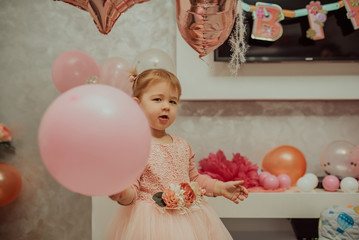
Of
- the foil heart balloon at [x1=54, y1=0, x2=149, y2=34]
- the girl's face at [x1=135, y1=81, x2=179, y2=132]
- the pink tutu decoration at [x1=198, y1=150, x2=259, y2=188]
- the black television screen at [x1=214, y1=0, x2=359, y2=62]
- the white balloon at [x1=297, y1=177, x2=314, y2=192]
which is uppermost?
the foil heart balloon at [x1=54, y1=0, x2=149, y2=34]

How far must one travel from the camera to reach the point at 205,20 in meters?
1.10

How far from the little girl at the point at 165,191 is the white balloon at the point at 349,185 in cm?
82

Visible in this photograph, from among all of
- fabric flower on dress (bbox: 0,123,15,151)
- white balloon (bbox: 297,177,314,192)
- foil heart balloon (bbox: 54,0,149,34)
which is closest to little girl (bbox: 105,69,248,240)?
foil heart balloon (bbox: 54,0,149,34)

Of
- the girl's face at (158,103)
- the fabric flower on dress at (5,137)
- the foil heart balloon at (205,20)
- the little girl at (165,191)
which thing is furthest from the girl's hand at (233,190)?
the fabric flower on dress at (5,137)

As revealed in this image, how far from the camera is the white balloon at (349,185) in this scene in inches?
73.5

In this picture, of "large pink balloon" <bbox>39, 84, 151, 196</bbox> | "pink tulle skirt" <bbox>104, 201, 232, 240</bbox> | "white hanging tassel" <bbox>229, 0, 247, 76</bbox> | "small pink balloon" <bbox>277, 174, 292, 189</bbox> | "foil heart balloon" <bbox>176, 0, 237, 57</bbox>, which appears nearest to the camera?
"large pink balloon" <bbox>39, 84, 151, 196</bbox>

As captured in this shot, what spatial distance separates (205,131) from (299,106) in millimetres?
666

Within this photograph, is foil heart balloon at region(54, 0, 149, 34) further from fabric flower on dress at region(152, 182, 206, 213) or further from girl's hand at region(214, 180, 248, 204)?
girl's hand at region(214, 180, 248, 204)

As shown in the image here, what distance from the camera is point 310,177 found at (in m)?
1.93

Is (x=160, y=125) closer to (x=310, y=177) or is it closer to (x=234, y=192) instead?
(x=234, y=192)

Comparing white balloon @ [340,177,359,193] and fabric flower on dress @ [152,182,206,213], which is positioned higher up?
fabric flower on dress @ [152,182,206,213]

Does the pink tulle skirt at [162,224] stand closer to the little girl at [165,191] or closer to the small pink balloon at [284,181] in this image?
the little girl at [165,191]

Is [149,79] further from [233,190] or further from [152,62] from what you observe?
[233,190]

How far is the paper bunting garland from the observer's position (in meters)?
2.06
